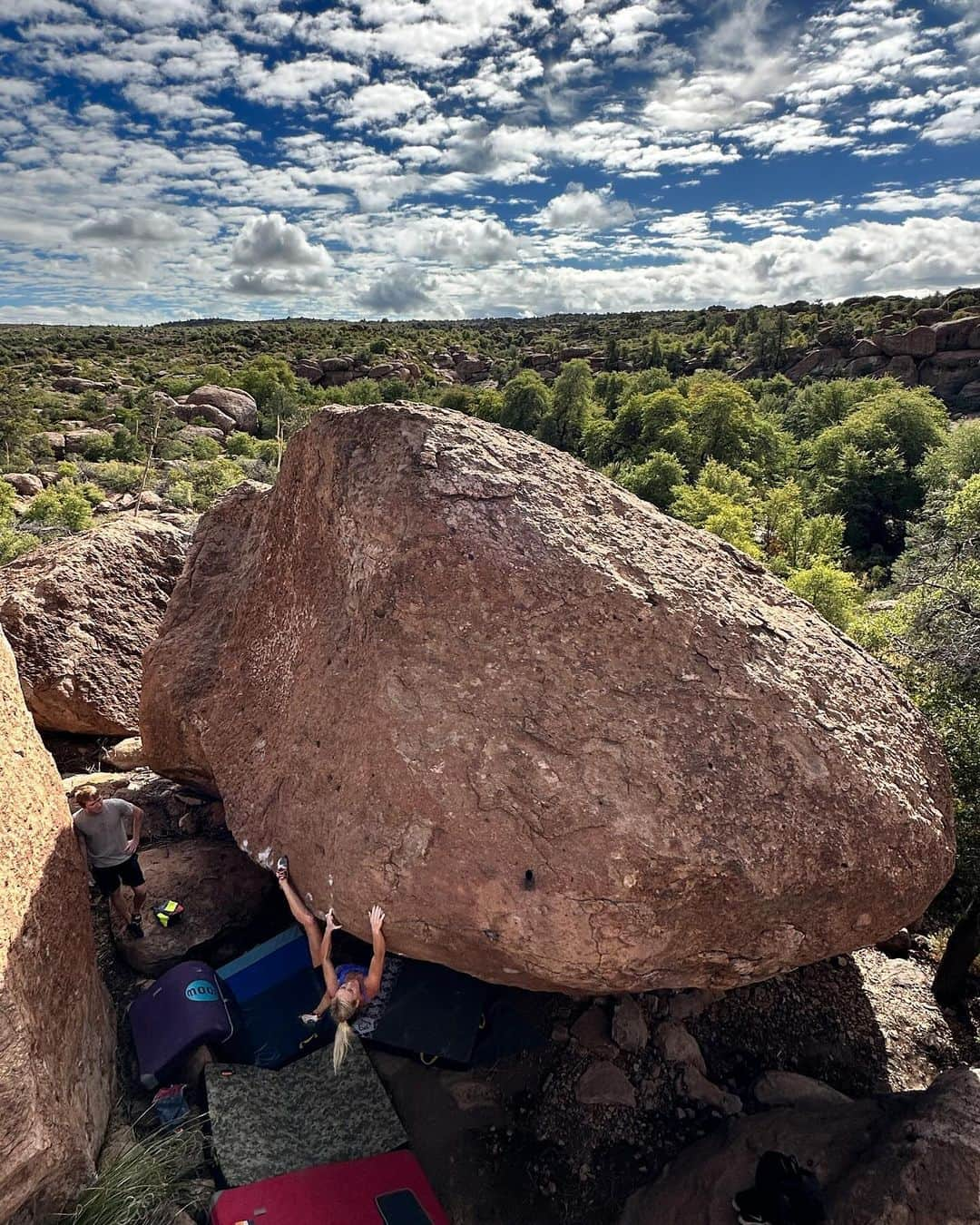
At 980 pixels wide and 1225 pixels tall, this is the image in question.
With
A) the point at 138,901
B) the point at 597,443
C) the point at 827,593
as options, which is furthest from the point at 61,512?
the point at 597,443

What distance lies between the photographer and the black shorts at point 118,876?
624 centimetres

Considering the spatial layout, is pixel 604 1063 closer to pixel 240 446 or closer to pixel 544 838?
pixel 544 838

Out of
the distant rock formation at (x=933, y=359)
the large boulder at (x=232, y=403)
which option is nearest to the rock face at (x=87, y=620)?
the large boulder at (x=232, y=403)

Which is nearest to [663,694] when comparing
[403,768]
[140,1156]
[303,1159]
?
[403,768]

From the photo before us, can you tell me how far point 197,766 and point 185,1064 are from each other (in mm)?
2517

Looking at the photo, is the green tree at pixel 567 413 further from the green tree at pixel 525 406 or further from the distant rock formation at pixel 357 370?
the distant rock formation at pixel 357 370

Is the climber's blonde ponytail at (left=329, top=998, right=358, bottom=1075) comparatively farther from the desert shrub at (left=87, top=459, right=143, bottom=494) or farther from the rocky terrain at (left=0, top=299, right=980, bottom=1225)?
the desert shrub at (left=87, top=459, right=143, bottom=494)

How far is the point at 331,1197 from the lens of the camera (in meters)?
4.55

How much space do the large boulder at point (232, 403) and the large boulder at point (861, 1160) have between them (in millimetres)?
52330

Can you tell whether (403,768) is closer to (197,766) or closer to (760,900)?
(760,900)

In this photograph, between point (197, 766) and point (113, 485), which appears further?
point (113, 485)

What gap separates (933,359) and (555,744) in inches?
2656

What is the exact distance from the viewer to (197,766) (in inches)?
275

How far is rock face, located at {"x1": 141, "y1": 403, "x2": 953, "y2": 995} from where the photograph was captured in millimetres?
4570
